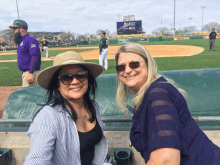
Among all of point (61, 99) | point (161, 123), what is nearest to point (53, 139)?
point (61, 99)

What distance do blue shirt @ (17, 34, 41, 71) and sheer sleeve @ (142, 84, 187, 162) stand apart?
11.2 feet

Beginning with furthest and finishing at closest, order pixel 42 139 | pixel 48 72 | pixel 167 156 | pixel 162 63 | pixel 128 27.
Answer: pixel 128 27 → pixel 162 63 → pixel 48 72 → pixel 42 139 → pixel 167 156

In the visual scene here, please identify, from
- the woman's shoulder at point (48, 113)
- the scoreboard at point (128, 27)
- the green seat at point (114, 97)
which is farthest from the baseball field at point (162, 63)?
the scoreboard at point (128, 27)

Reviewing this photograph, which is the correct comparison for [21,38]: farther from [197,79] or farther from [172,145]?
[172,145]

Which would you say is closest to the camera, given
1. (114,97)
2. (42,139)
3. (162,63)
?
(42,139)

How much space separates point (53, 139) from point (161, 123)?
0.79 m

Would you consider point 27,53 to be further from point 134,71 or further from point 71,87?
point 134,71

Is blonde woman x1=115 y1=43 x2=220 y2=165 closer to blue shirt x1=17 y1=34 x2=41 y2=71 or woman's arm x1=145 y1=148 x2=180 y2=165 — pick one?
woman's arm x1=145 y1=148 x2=180 y2=165

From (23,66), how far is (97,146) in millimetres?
3058

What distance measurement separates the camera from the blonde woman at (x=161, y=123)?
1.00m

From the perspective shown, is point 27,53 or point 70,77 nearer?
point 70,77

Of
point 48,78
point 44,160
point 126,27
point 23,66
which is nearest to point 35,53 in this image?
point 23,66

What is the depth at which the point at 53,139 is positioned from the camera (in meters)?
1.35

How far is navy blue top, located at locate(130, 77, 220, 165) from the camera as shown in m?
1.00
